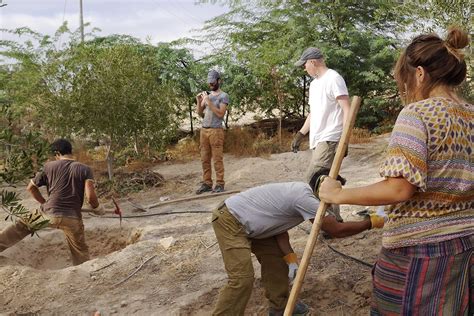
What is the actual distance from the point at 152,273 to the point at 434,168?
3.69 meters

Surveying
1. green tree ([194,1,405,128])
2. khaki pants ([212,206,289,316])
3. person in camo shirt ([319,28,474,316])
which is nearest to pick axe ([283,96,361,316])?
person in camo shirt ([319,28,474,316])

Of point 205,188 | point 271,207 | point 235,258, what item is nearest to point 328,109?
point 271,207

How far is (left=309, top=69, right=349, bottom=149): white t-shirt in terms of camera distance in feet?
16.5

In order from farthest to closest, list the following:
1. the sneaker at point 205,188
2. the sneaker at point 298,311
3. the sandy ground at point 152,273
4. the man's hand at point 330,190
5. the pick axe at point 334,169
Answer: the sneaker at point 205,188
the sandy ground at point 152,273
the sneaker at point 298,311
the pick axe at point 334,169
the man's hand at point 330,190

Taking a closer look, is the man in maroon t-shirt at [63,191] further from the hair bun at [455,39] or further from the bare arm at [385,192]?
the hair bun at [455,39]

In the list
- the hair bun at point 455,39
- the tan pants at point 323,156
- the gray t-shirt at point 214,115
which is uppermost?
the hair bun at point 455,39

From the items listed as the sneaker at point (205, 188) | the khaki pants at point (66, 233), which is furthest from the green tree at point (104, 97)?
the khaki pants at point (66, 233)

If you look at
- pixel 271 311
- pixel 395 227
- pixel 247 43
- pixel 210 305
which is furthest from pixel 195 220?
pixel 247 43

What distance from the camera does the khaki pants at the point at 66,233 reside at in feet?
18.6

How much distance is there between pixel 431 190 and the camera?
2.09 metres

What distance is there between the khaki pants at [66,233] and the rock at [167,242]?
909 mm

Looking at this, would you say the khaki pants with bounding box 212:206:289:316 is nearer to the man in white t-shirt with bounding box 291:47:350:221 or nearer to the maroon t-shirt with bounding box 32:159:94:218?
the man in white t-shirt with bounding box 291:47:350:221

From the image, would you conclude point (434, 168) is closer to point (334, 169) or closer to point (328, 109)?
point (334, 169)

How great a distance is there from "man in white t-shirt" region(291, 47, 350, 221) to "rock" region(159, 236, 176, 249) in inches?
69.5
